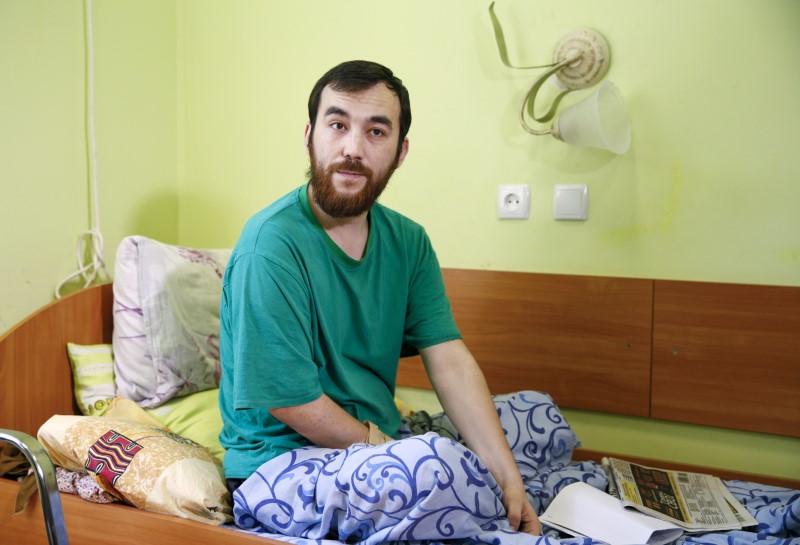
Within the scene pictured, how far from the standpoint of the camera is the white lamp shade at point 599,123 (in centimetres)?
154

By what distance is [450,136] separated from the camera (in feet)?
6.01

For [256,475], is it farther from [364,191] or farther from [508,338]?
[508,338]

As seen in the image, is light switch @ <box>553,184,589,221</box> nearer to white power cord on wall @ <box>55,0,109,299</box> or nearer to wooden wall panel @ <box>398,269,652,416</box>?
wooden wall panel @ <box>398,269,652,416</box>

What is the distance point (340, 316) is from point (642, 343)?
790 mm

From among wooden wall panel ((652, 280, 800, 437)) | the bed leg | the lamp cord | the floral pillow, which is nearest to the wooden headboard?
wooden wall panel ((652, 280, 800, 437))

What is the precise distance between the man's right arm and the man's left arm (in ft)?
0.81

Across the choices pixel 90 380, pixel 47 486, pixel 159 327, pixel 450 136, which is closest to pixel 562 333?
pixel 450 136

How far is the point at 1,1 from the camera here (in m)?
1.48

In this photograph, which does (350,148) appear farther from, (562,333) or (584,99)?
(562,333)

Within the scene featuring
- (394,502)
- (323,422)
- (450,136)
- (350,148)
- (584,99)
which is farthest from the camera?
(450,136)

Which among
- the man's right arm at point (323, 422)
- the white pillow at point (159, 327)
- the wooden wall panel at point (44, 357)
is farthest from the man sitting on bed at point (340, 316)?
the wooden wall panel at point (44, 357)

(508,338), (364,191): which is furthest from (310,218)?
(508,338)

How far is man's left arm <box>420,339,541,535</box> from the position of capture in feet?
4.18

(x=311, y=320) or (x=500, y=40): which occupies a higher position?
(x=500, y=40)
